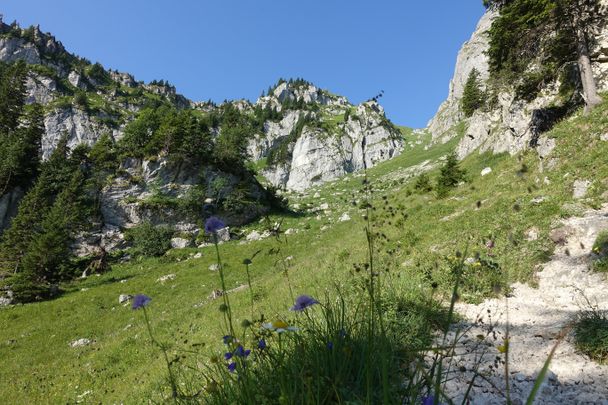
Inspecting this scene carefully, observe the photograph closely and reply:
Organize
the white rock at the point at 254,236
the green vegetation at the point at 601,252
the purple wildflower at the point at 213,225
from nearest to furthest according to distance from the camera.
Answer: the purple wildflower at the point at 213,225
the green vegetation at the point at 601,252
the white rock at the point at 254,236

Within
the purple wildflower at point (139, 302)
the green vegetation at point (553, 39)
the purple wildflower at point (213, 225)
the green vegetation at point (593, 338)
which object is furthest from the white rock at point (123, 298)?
the green vegetation at point (553, 39)

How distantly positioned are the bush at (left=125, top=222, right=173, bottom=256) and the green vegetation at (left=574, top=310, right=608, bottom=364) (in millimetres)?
40114

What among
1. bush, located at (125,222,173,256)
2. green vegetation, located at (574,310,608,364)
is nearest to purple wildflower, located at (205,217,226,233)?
green vegetation, located at (574,310,608,364)

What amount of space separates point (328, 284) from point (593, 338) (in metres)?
5.45

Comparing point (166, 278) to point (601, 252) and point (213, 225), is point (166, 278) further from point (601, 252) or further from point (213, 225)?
point (213, 225)

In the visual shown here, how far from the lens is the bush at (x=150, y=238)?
129 ft

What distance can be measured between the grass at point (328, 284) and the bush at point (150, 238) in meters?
11.4

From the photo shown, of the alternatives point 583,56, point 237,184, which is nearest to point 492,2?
point 583,56

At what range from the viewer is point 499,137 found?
95.4 ft

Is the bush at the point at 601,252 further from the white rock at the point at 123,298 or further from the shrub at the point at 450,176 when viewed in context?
the white rock at the point at 123,298

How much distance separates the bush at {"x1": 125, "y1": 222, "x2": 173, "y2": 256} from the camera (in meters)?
39.4

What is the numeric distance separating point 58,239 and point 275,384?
38203mm

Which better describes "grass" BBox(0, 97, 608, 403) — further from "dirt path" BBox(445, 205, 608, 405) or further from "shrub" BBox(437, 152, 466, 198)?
"shrub" BBox(437, 152, 466, 198)

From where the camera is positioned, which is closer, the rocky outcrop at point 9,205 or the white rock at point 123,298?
the white rock at point 123,298
